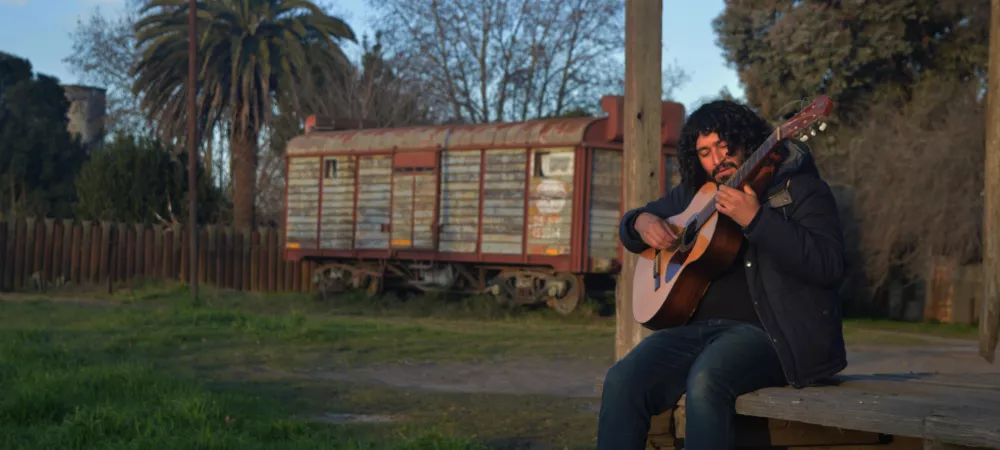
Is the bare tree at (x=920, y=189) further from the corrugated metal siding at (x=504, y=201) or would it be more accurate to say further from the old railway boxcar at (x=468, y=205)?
the corrugated metal siding at (x=504, y=201)

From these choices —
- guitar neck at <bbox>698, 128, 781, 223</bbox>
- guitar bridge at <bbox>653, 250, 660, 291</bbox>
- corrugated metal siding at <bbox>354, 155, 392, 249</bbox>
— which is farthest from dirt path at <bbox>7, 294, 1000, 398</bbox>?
corrugated metal siding at <bbox>354, 155, 392, 249</bbox>

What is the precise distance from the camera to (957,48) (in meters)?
20.4

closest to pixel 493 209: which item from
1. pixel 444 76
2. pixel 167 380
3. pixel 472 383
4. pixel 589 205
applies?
pixel 589 205

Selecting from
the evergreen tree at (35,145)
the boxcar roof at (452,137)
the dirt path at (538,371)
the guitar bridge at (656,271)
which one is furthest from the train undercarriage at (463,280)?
the evergreen tree at (35,145)

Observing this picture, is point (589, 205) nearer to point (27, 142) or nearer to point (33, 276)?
point (33, 276)

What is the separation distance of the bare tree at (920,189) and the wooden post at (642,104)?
38.4 feet

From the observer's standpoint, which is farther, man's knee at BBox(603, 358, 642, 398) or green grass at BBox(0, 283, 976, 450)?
green grass at BBox(0, 283, 976, 450)

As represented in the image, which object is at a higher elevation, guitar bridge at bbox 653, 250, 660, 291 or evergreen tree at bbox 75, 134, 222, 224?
evergreen tree at bbox 75, 134, 222, 224

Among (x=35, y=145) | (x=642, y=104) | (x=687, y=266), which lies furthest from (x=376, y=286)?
(x=35, y=145)

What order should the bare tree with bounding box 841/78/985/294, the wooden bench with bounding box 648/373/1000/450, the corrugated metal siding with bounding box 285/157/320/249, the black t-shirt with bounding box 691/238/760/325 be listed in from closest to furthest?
the wooden bench with bounding box 648/373/1000/450 → the black t-shirt with bounding box 691/238/760/325 → the bare tree with bounding box 841/78/985/294 → the corrugated metal siding with bounding box 285/157/320/249

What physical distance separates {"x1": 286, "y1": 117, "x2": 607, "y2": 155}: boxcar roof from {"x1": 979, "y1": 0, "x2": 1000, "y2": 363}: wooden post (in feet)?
29.0

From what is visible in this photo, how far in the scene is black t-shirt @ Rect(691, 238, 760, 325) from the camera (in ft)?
13.5

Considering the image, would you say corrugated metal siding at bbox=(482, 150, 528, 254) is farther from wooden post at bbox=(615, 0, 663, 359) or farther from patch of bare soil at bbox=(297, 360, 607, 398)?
wooden post at bbox=(615, 0, 663, 359)

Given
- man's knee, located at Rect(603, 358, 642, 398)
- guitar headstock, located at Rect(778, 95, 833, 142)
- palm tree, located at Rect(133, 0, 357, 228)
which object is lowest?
man's knee, located at Rect(603, 358, 642, 398)
